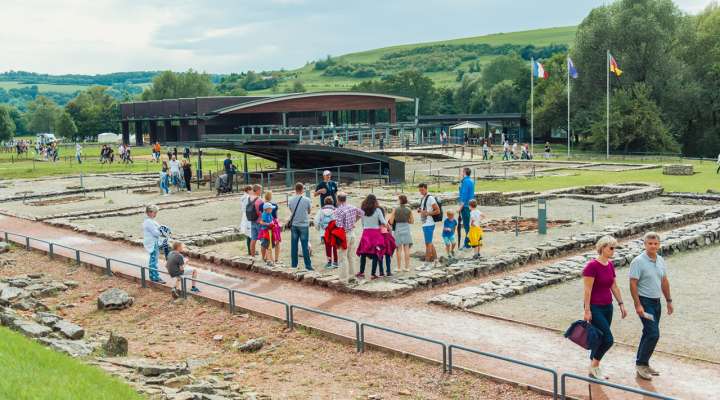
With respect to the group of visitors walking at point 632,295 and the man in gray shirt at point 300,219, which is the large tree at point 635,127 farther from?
the group of visitors walking at point 632,295

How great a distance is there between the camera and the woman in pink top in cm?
1016

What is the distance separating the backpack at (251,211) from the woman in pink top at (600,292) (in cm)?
997

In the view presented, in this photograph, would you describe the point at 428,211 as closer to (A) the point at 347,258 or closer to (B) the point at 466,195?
(B) the point at 466,195

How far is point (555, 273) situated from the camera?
17.1 m

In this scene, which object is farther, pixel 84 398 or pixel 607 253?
pixel 607 253

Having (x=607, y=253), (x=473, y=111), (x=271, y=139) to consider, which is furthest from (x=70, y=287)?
(x=473, y=111)

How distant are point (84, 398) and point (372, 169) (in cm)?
3342

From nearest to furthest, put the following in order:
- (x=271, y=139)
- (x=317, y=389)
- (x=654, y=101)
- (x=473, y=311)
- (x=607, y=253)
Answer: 1. (x=607, y=253)
2. (x=317, y=389)
3. (x=473, y=311)
4. (x=271, y=139)
5. (x=654, y=101)

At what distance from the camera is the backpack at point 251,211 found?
1847cm

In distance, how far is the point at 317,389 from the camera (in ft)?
35.8

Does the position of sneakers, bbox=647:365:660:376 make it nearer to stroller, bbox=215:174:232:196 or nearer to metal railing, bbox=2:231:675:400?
metal railing, bbox=2:231:675:400

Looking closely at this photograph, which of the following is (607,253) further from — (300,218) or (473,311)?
(300,218)

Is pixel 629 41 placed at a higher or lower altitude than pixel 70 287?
higher

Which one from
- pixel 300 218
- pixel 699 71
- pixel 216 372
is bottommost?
pixel 216 372
